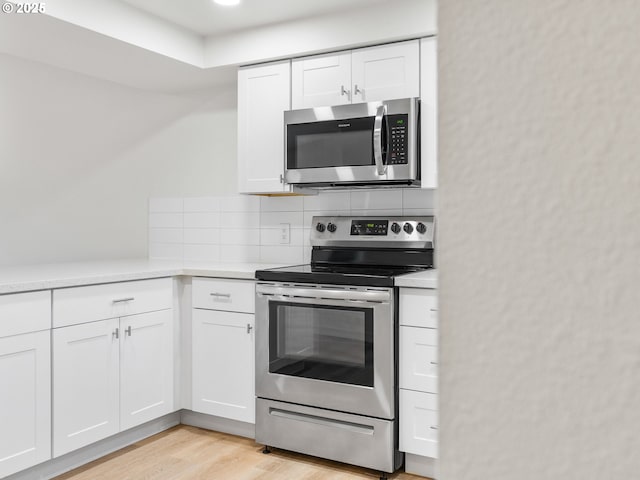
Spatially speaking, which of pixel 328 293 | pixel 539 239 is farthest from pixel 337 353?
pixel 539 239

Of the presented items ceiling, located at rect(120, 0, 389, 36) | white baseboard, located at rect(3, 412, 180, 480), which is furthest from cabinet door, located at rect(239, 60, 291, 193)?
white baseboard, located at rect(3, 412, 180, 480)

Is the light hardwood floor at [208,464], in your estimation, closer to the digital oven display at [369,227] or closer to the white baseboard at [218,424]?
the white baseboard at [218,424]

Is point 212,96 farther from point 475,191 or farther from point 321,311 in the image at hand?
point 475,191

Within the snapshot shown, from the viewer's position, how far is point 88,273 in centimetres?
258

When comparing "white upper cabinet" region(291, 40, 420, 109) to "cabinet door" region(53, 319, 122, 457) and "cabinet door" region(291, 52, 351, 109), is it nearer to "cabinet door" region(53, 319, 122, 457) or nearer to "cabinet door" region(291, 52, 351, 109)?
"cabinet door" region(291, 52, 351, 109)

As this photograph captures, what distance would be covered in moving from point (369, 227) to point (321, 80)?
0.82m

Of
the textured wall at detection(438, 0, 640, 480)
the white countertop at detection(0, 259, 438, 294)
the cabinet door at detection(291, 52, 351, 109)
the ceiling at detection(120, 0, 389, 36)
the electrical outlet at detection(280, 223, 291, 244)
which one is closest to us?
the textured wall at detection(438, 0, 640, 480)

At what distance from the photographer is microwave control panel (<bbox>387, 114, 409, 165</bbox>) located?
2.61m

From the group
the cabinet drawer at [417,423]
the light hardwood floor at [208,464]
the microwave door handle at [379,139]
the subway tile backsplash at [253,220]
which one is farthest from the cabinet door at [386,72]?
the light hardwood floor at [208,464]

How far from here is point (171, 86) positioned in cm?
357

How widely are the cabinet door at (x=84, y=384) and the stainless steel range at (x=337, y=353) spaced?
0.69 meters

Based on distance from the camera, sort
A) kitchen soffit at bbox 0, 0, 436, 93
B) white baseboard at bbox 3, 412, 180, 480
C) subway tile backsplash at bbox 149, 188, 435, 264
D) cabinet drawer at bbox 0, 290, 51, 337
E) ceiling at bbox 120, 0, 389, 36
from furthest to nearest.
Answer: subway tile backsplash at bbox 149, 188, 435, 264 → ceiling at bbox 120, 0, 389, 36 → kitchen soffit at bbox 0, 0, 436, 93 → white baseboard at bbox 3, 412, 180, 480 → cabinet drawer at bbox 0, 290, 51, 337

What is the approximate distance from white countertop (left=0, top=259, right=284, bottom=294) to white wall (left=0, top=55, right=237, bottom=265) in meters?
0.29

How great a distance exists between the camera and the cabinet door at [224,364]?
2.81m
